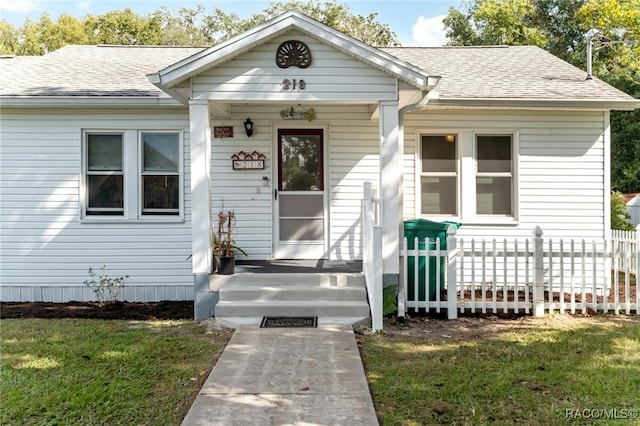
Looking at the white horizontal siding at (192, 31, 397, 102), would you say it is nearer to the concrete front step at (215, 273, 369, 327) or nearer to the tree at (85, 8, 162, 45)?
the concrete front step at (215, 273, 369, 327)

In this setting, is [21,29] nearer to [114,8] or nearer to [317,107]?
[114,8]

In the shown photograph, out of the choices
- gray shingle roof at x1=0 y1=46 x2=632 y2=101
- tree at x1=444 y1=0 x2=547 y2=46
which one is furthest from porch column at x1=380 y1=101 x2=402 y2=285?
tree at x1=444 y1=0 x2=547 y2=46

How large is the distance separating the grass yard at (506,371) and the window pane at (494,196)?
7.99ft

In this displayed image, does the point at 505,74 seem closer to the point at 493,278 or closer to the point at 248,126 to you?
the point at 493,278

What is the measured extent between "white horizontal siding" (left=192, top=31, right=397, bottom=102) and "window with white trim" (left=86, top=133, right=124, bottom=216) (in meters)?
2.54

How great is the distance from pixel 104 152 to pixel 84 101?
34.6 inches

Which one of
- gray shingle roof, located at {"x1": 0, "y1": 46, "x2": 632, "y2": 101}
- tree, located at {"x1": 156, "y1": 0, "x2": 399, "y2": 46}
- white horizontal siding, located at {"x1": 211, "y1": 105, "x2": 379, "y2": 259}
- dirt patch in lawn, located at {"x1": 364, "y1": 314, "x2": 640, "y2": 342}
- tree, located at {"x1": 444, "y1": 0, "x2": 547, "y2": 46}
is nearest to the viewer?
dirt patch in lawn, located at {"x1": 364, "y1": 314, "x2": 640, "y2": 342}

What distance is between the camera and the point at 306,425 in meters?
3.35

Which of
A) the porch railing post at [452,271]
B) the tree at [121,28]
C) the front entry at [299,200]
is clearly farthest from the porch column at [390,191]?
the tree at [121,28]

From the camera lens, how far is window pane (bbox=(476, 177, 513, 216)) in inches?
326

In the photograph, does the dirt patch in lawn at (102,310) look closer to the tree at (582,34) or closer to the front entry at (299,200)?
the front entry at (299,200)

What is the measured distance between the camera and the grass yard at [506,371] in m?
3.53

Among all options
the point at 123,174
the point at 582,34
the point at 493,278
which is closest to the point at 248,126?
the point at 123,174

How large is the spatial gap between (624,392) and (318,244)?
16.6 ft
